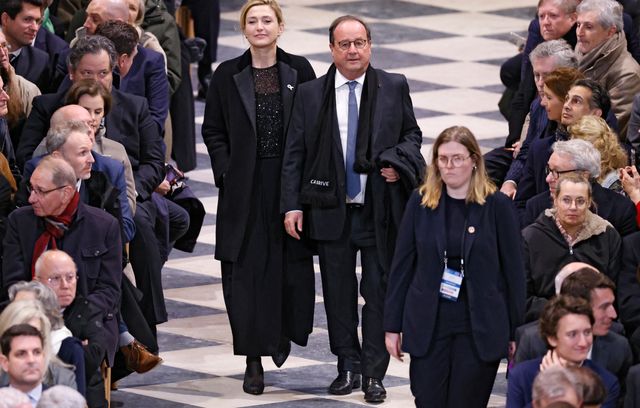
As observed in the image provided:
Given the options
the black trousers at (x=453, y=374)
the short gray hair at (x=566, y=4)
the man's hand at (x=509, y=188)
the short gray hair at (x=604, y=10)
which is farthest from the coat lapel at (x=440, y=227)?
the short gray hair at (x=566, y=4)

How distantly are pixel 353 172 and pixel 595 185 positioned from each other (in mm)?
1195

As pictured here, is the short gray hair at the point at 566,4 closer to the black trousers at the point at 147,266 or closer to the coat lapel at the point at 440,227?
the black trousers at the point at 147,266

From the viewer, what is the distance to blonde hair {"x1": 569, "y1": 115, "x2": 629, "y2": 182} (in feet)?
31.8

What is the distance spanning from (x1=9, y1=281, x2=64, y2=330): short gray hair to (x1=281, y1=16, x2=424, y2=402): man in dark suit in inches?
71.0

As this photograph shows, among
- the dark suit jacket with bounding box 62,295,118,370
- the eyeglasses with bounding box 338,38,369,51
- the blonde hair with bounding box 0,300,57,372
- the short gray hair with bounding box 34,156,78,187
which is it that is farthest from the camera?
the eyeglasses with bounding box 338,38,369,51

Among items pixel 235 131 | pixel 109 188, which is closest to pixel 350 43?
pixel 235 131

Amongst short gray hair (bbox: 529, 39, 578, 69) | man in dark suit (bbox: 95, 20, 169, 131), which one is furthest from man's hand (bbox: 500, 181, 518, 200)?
man in dark suit (bbox: 95, 20, 169, 131)

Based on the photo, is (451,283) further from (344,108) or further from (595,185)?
(344,108)

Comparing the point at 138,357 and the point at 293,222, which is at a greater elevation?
the point at 293,222

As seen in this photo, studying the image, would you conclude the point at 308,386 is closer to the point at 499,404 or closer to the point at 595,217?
the point at 499,404

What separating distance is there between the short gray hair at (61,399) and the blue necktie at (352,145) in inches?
98.8

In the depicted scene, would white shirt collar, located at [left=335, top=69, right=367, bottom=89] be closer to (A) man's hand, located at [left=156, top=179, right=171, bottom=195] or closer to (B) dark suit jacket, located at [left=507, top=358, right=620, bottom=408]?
(A) man's hand, located at [left=156, top=179, right=171, bottom=195]

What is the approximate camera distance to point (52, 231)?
8820 mm

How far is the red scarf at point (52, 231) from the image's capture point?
8805 millimetres
